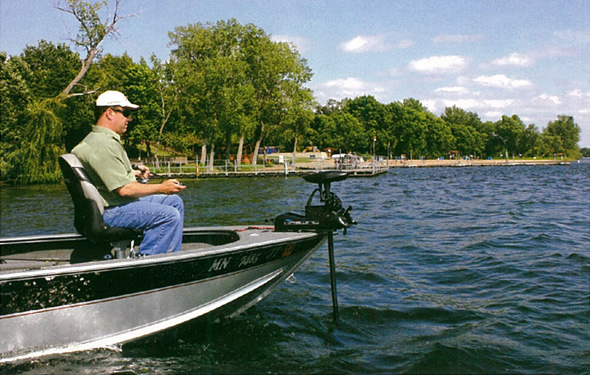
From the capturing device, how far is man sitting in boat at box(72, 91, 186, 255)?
4.77 metres

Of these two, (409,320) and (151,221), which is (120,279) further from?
(409,320)

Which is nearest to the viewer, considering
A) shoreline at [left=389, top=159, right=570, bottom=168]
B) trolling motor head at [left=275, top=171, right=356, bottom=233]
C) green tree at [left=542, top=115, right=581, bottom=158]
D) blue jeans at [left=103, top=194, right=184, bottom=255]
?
blue jeans at [left=103, top=194, right=184, bottom=255]

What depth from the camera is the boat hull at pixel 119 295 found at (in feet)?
14.6

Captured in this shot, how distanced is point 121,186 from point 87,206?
17.5 inches

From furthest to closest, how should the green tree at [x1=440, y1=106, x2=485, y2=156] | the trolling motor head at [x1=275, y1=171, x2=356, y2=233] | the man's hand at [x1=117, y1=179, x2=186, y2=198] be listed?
1. the green tree at [x1=440, y1=106, x2=485, y2=156]
2. the trolling motor head at [x1=275, y1=171, x2=356, y2=233]
3. the man's hand at [x1=117, y1=179, x2=186, y2=198]

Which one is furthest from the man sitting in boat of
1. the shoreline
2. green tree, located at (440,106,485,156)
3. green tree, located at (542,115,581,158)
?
green tree, located at (542,115,581,158)

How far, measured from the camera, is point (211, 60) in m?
51.0

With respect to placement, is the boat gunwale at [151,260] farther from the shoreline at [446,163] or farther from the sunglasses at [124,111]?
the shoreline at [446,163]

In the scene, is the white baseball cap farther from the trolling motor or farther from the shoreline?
the shoreline

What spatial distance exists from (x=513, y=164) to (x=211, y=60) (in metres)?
79.5

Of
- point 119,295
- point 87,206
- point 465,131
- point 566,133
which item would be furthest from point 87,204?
point 566,133

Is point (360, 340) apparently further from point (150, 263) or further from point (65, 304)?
point (65, 304)

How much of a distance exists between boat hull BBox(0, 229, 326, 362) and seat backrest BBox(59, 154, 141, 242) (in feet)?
1.56

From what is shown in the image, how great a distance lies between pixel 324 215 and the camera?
569 cm
